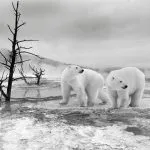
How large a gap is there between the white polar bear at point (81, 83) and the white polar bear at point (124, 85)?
129cm

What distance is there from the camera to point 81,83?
1281 cm

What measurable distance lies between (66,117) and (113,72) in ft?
11.6

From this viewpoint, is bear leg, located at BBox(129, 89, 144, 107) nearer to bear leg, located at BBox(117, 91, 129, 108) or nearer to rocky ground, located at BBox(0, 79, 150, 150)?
bear leg, located at BBox(117, 91, 129, 108)

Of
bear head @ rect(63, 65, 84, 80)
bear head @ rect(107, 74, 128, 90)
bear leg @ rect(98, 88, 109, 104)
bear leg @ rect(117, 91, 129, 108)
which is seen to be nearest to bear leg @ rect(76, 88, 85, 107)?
bear head @ rect(63, 65, 84, 80)

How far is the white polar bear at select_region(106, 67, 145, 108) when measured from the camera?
37.7ft

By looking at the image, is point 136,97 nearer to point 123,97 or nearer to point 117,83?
point 123,97

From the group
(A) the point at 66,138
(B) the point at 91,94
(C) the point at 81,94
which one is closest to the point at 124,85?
(C) the point at 81,94

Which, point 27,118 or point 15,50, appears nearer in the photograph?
point 27,118

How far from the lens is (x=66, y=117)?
946 centimetres

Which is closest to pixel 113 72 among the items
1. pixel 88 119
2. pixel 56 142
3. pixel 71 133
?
pixel 88 119

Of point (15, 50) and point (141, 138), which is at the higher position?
point (15, 50)

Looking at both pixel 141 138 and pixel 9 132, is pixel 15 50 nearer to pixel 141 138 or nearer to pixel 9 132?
pixel 9 132

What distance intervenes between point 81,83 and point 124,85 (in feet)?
7.18

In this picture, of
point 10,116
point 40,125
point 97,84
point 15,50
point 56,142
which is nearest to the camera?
point 56,142
